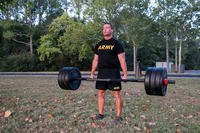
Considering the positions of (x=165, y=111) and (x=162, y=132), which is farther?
(x=165, y=111)

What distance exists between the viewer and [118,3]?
123 feet

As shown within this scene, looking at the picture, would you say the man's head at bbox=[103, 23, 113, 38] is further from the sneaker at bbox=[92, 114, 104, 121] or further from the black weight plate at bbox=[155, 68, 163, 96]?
the sneaker at bbox=[92, 114, 104, 121]

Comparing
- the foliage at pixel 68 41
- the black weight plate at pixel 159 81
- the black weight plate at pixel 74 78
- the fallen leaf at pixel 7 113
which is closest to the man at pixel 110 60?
the black weight plate at pixel 159 81

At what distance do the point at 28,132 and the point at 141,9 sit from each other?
3269 cm

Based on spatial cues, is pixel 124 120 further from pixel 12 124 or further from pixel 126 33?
pixel 126 33

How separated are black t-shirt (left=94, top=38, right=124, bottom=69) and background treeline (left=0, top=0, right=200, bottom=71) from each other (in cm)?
2578

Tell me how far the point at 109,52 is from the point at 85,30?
33520 mm

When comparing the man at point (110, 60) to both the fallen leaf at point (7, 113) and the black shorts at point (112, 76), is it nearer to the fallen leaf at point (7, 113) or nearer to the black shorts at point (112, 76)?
the black shorts at point (112, 76)

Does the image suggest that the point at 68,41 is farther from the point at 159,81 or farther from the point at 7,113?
the point at 159,81

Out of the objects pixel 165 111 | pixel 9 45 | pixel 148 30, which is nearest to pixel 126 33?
pixel 148 30

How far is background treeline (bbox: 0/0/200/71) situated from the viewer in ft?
120

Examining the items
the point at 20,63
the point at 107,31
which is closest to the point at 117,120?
the point at 107,31

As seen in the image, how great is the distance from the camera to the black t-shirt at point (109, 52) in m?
6.55

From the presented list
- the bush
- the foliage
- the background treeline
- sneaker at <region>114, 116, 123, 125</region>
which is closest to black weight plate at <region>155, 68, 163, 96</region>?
sneaker at <region>114, 116, 123, 125</region>
